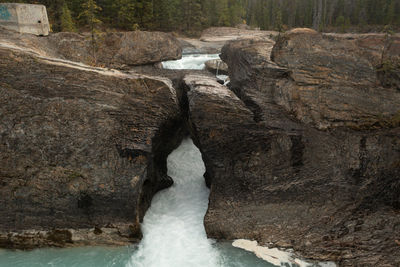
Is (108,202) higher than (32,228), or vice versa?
(108,202)

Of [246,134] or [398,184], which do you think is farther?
[246,134]

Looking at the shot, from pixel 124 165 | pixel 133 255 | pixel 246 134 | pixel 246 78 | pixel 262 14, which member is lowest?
pixel 133 255

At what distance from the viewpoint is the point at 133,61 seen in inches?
749

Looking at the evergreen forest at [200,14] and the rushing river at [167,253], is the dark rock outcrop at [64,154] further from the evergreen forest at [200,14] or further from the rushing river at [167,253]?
the evergreen forest at [200,14]

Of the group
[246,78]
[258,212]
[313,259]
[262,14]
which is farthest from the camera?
[262,14]

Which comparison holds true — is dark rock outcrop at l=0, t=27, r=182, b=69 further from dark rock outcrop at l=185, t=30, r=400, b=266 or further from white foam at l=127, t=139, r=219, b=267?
dark rock outcrop at l=185, t=30, r=400, b=266

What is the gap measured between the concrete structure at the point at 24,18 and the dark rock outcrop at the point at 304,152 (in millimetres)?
7897

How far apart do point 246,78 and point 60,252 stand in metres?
8.62

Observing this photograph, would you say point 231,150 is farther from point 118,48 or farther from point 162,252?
point 118,48

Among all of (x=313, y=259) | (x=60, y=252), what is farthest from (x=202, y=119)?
(x=60, y=252)

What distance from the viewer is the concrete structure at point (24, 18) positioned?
11258 millimetres

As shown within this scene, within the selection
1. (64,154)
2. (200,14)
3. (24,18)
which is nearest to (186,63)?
(24,18)

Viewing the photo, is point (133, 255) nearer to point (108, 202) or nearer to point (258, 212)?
point (108, 202)

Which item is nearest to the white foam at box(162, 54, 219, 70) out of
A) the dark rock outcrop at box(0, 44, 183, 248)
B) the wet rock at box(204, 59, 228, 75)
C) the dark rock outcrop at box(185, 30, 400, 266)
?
the wet rock at box(204, 59, 228, 75)
